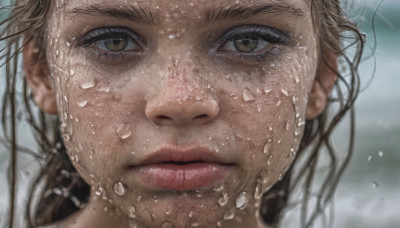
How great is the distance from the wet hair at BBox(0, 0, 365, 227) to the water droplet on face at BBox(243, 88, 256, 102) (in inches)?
13.0

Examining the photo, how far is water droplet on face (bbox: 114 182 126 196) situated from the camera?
1409 mm

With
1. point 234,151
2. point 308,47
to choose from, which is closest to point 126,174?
point 234,151

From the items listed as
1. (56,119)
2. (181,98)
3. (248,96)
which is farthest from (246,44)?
(56,119)

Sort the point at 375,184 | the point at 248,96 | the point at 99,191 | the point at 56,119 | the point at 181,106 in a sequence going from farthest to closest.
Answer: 1. the point at 375,184
2. the point at 56,119
3. the point at 99,191
4. the point at 248,96
5. the point at 181,106

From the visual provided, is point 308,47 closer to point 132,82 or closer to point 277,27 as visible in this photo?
point 277,27

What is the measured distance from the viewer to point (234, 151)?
1.34 m

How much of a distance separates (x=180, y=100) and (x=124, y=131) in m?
0.14

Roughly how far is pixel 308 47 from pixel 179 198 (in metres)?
0.46

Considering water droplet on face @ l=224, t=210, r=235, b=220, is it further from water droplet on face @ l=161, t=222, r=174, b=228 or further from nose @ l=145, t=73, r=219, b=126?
nose @ l=145, t=73, r=219, b=126

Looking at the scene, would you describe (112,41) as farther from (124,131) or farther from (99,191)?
(99,191)

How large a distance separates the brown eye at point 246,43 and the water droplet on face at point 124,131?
0.28 m

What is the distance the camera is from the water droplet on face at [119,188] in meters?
1.41

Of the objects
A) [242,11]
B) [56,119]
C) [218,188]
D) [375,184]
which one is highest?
[242,11]

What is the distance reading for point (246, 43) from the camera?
1422 millimetres
